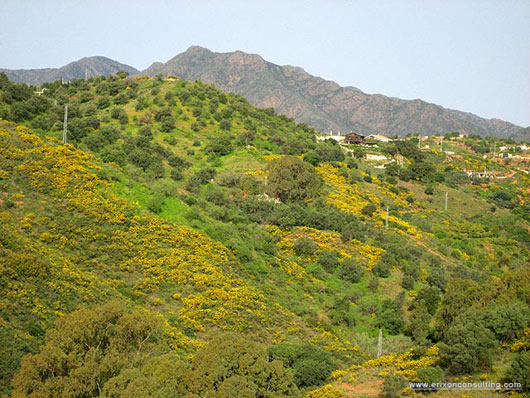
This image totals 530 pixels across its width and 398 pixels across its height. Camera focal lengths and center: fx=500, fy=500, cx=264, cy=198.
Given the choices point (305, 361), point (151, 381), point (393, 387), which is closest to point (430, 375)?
point (393, 387)

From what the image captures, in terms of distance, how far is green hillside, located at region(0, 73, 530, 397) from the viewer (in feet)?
48.9

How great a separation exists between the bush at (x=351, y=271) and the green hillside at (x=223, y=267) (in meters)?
0.10

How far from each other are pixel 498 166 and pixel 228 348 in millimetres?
82288

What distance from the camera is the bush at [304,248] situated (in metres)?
34.9

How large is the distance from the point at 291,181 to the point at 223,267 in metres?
16.1

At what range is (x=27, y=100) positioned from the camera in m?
43.2

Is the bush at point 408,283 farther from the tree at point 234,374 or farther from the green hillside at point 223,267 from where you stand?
the tree at point 234,374

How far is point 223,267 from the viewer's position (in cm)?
2803

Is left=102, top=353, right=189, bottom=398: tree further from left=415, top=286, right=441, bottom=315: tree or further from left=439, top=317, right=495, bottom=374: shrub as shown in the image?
left=415, top=286, right=441, bottom=315: tree

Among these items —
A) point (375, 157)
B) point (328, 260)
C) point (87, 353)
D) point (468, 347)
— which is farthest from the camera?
point (375, 157)

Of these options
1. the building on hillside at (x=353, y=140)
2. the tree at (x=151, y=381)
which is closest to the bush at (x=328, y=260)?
the tree at (x=151, y=381)

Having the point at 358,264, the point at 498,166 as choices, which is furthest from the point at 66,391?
the point at 498,166

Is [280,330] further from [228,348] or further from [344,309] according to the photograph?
[228,348]

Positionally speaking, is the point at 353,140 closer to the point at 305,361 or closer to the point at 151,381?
the point at 305,361
